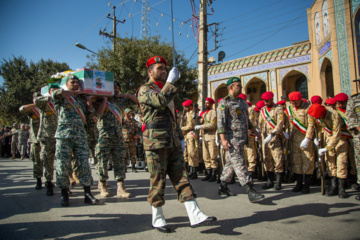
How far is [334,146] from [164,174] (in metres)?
3.39

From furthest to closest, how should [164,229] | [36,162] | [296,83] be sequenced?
[296,83] < [36,162] < [164,229]

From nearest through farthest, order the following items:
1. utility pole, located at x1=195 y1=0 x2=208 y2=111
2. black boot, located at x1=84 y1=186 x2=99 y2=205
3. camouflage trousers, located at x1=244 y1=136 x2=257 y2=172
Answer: black boot, located at x1=84 y1=186 x2=99 y2=205 < camouflage trousers, located at x1=244 y1=136 x2=257 y2=172 < utility pole, located at x1=195 y1=0 x2=208 y2=111

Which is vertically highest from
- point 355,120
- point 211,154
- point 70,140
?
point 355,120

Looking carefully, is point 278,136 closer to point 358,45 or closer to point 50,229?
point 50,229

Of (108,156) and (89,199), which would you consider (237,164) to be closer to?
(108,156)

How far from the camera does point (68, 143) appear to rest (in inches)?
165

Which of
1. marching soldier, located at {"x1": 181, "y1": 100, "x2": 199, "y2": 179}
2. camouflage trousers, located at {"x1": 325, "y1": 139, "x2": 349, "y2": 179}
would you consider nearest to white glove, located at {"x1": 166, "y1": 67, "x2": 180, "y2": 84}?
camouflage trousers, located at {"x1": 325, "y1": 139, "x2": 349, "y2": 179}


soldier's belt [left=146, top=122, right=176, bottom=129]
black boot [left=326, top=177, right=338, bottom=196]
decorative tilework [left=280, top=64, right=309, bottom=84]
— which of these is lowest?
black boot [left=326, top=177, right=338, bottom=196]

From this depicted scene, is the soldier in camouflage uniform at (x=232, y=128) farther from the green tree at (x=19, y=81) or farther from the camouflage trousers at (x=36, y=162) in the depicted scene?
the green tree at (x=19, y=81)

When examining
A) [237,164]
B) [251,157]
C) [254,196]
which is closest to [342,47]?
[251,157]

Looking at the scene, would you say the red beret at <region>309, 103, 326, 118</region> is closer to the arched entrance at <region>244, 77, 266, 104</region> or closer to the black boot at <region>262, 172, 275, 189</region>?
the black boot at <region>262, 172, 275, 189</region>

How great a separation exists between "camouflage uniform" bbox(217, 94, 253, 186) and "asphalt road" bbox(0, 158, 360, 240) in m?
0.67

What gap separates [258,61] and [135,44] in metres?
11.6

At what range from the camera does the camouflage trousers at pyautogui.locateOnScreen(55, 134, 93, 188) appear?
4.14 meters
